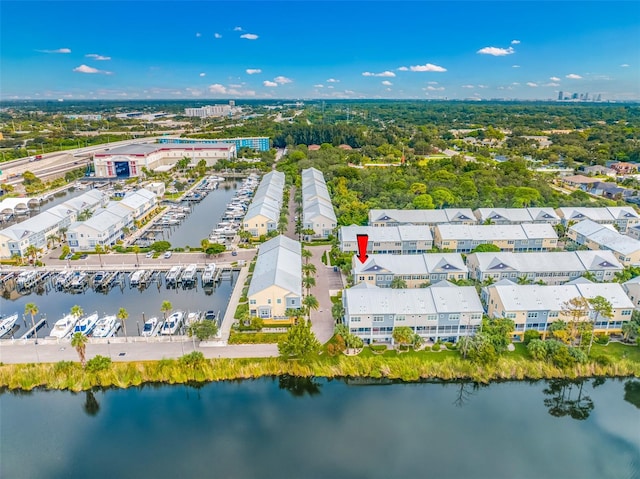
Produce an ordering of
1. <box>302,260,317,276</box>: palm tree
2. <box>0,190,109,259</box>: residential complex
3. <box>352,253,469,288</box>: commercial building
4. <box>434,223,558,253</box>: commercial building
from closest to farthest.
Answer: <box>352,253,469,288</box>: commercial building → <box>302,260,317,276</box>: palm tree → <box>434,223,558,253</box>: commercial building → <box>0,190,109,259</box>: residential complex

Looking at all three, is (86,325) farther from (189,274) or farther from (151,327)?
(189,274)

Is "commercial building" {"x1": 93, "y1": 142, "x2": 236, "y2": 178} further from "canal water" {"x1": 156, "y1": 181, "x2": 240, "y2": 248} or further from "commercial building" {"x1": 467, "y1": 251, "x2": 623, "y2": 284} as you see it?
"commercial building" {"x1": 467, "y1": 251, "x2": 623, "y2": 284}

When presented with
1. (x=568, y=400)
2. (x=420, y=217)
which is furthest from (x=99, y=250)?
(x=568, y=400)

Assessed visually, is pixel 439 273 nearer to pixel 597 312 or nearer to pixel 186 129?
pixel 597 312

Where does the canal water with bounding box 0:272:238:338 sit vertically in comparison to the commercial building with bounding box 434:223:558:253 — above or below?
below

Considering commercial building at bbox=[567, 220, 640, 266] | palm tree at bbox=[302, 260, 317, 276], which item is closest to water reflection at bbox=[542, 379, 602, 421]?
commercial building at bbox=[567, 220, 640, 266]
